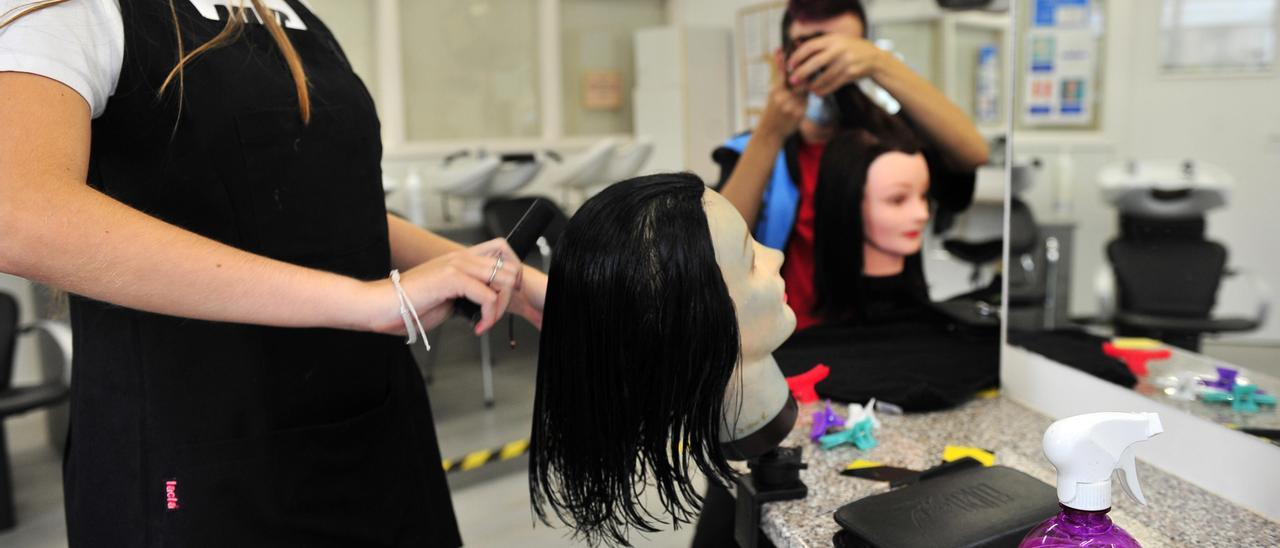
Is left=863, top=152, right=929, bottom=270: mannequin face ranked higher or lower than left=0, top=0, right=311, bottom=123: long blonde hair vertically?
lower

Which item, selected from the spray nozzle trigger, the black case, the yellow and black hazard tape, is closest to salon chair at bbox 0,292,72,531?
the yellow and black hazard tape

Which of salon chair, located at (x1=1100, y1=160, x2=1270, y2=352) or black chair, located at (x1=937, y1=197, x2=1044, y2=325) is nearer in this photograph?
salon chair, located at (x1=1100, y1=160, x2=1270, y2=352)

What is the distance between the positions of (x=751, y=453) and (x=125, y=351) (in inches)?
23.9

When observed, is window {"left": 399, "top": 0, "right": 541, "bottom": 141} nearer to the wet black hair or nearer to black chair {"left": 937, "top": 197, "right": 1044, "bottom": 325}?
the wet black hair

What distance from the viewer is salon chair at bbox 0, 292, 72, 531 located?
2871 mm

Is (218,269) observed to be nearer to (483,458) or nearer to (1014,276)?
(1014,276)

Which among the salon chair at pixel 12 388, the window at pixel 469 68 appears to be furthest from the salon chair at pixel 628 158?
the salon chair at pixel 12 388

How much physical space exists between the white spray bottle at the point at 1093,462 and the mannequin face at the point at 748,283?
263 mm

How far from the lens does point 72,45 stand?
687mm

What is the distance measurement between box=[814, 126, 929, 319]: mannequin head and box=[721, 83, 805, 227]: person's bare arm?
0.07 meters

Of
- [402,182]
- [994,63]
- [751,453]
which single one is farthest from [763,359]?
[402,182]

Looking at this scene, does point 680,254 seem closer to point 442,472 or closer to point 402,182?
point 442,472

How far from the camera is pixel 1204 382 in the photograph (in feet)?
3.25

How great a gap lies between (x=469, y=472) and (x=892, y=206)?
2446mm
